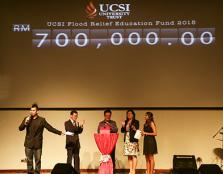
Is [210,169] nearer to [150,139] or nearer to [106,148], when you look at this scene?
[106,148]

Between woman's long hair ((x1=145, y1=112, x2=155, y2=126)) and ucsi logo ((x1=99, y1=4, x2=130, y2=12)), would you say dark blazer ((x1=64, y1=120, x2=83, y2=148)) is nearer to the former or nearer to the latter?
woman's long hair ((x1=145, y1=112, x2=155, y2=126))

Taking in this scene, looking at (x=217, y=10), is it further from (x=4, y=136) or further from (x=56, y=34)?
(x=4, y=136)

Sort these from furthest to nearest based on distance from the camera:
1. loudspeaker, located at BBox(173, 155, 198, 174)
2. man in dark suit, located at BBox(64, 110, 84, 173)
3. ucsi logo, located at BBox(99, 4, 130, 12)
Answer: ucsi logo, located at BBox(99, 4, 130, 12)
loudspeaker, located at BBox(173, 155, 198, 174)
man in dark suit, located at BBox(64, 110, 84, 173)

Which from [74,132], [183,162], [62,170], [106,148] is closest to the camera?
[62,170]

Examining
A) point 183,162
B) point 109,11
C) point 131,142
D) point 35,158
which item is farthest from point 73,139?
point 109,11

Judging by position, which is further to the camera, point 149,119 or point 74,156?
point 149,119

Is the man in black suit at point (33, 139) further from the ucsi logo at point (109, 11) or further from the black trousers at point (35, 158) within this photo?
the ucsi logo at point (109, 11)

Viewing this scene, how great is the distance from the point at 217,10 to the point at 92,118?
3511 millimetres

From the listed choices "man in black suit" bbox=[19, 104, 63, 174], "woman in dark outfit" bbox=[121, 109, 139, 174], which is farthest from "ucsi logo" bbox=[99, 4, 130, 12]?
"man in black suit" bbox=[19, 104, 63, 174]

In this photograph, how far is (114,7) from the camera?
28.2ft

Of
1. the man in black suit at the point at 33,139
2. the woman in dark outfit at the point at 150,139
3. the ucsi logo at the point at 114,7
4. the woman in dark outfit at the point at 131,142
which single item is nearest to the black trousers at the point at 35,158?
the man in black suit at the point at 33,139

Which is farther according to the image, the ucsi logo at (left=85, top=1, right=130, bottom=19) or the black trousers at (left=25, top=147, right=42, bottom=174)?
the ucsi logo at (left=85, top=1, right=130, bottom=19)

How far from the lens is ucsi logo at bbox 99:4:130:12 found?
856 cm

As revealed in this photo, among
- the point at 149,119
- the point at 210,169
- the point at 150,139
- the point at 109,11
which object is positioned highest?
the point at 109,11
